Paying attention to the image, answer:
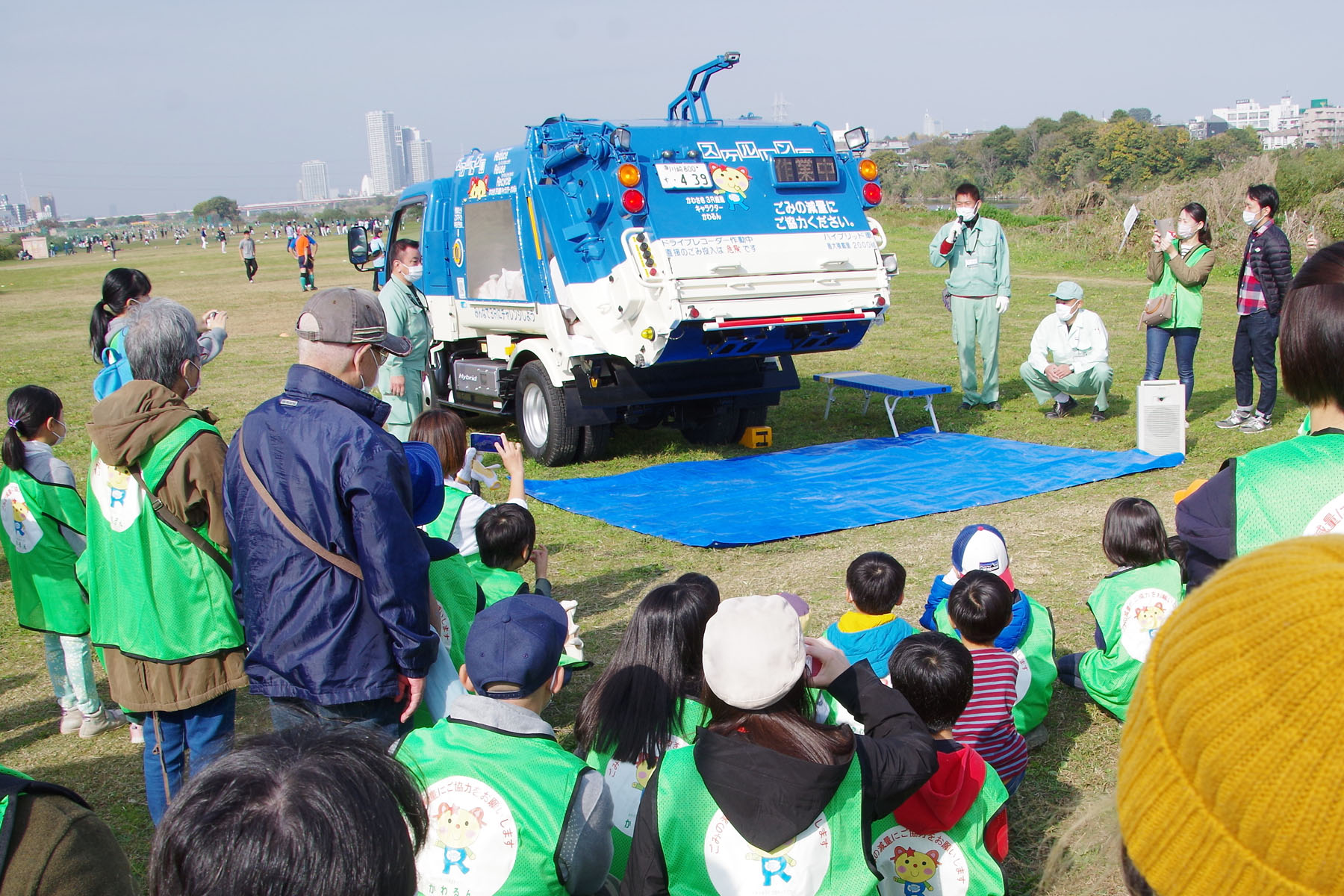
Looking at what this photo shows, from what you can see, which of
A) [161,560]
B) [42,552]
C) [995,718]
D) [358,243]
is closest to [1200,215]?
[995,718]

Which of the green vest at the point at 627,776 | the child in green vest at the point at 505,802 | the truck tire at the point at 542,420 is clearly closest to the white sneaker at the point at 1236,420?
the truck tire at the point at 542,420

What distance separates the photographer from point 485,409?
390 inches

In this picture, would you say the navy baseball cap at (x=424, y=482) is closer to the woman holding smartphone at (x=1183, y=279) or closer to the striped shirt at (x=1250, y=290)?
the striped shirt at (x=1250, y=290)

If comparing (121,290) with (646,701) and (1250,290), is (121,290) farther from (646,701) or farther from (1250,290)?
(1250,290)

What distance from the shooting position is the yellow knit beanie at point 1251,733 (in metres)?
0.76

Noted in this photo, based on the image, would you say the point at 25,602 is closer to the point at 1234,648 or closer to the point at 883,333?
the point at 1234,648

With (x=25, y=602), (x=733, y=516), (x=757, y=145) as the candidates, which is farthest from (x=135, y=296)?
(x=757, y=145)

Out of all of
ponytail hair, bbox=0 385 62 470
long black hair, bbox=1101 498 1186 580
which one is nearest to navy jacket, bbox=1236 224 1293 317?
long black hair, bbox=1101 498 1186 580

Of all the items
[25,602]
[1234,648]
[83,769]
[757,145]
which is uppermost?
[757,145]

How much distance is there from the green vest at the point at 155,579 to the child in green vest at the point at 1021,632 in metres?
2.70

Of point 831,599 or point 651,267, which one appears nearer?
point 831,599

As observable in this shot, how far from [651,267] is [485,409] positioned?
296cm

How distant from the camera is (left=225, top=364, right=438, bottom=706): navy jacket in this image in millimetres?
2787

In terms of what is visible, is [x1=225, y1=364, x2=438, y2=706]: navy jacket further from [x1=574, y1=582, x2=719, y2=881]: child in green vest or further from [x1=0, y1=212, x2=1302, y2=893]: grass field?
[x1=0, y1=212, x2=1302, y2=893]: grass field
